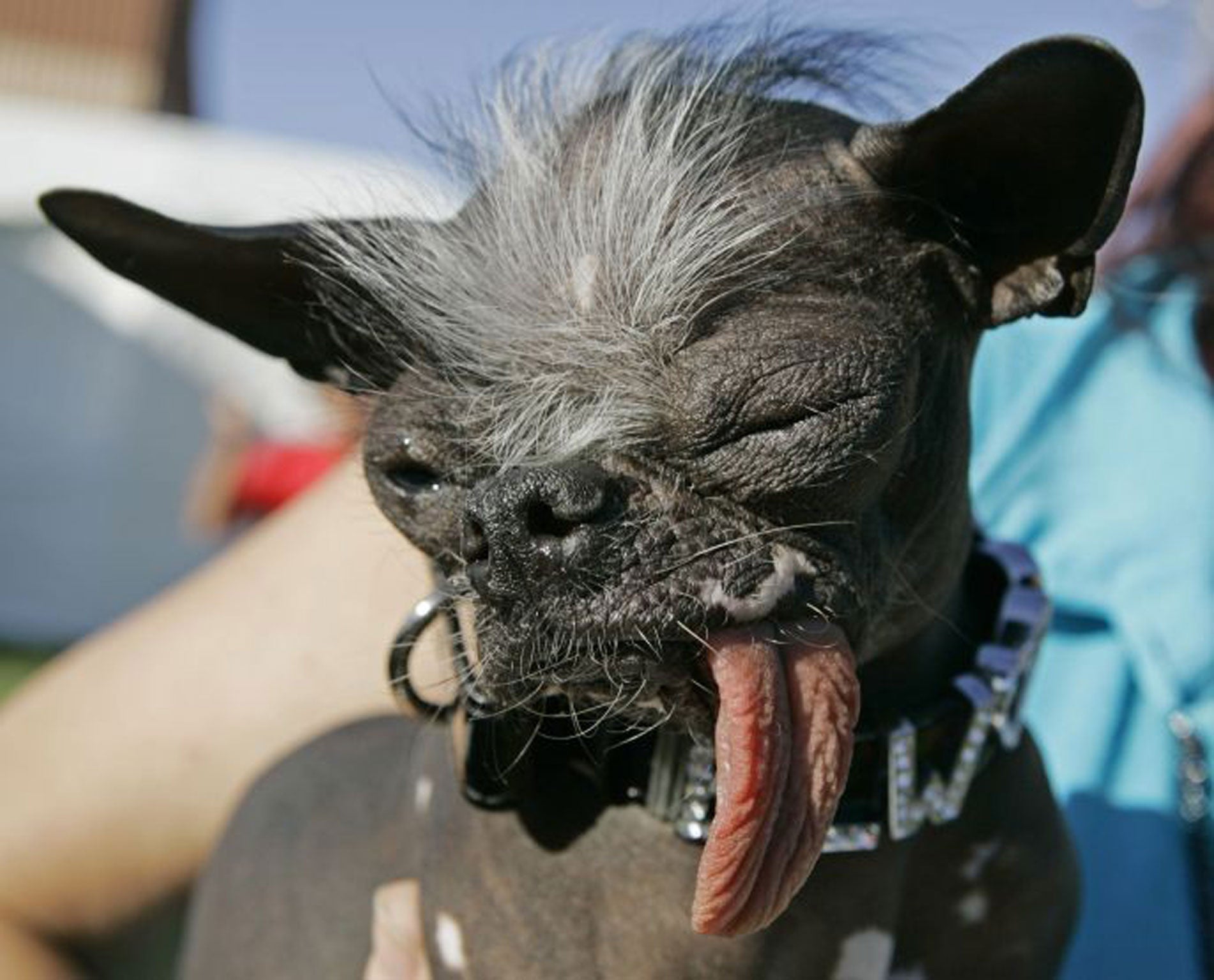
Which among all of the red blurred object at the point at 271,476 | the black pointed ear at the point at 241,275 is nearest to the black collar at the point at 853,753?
the black pointed ear at the point at 241,275

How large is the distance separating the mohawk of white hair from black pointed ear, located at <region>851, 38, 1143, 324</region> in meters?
0.10

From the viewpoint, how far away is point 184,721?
1.81 meters

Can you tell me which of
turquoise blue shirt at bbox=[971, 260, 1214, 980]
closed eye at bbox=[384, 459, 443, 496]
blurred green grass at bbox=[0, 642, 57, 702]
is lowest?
blurred green grass at bbox=[0, 642, 57, 702]

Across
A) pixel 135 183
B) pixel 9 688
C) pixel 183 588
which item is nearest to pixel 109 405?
pixel 135 183

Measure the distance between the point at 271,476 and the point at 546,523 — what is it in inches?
263

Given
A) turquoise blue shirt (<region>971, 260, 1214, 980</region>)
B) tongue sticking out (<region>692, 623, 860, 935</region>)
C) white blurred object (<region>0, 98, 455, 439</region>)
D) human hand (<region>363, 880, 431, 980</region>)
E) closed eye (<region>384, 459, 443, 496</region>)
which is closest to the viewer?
tongue sticking out (<region>692, 623, 860, 935</region>)

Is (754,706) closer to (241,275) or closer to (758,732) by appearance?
(758,732)

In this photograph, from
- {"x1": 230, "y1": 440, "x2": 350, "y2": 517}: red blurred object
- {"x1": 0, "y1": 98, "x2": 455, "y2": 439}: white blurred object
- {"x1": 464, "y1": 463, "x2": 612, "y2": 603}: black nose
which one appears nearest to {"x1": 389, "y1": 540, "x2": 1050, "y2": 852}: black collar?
{"x1": 464, "y1": 463, "x2": 612, "y2": 603}: black nose

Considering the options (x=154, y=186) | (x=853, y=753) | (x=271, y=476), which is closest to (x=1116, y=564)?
(x=853, y=753)

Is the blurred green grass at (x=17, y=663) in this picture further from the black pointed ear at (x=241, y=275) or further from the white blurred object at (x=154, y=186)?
the black pointed ear at (x=241, y=275)

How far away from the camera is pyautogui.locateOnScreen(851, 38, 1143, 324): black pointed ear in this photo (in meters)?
1.06

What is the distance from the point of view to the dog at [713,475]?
102 centimetres

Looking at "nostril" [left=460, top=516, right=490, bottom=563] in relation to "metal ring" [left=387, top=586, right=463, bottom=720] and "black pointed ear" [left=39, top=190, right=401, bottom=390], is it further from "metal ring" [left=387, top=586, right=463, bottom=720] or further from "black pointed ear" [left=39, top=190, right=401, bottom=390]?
"black pointed ear" [left=39, top=190, right=401, bottom=390]

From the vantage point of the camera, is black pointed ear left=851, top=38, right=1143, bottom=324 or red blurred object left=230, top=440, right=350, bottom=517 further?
red blurred object left=230, top=440, right=350, bottom=517
